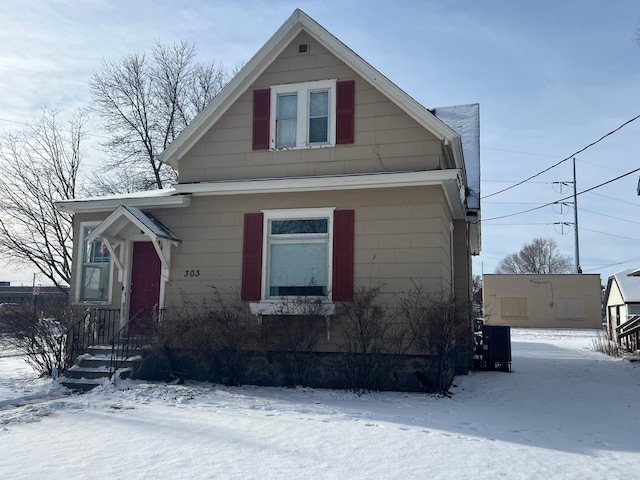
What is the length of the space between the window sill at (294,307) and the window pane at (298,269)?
0.41 meters

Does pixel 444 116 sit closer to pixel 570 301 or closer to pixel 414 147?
pixel 414 147

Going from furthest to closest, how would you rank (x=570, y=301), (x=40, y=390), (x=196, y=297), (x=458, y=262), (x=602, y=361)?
(x=570, y=301) → (x=602, y=361) → (x=458, y=262) → (x=196, y=297) → (x=40, y=390)

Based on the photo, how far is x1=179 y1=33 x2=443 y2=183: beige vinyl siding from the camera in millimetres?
10711

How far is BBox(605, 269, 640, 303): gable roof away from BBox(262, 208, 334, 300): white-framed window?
60.3 feet

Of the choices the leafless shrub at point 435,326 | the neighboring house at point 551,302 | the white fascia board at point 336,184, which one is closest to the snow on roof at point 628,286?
the neighboring house at point 551,302

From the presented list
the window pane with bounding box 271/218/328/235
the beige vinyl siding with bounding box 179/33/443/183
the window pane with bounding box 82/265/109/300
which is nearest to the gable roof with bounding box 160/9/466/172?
the beige vinyl siding with bounding box 179/33/443/183

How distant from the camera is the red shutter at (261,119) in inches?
455

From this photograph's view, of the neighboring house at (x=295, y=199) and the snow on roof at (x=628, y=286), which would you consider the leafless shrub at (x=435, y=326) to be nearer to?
the neighboring house at (x=295, y=199)

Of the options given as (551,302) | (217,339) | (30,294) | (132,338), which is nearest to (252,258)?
(217,339)

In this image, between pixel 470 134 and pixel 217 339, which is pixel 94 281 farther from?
pixel 470 134

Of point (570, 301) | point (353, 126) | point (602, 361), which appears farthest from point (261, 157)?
point (570, 301)

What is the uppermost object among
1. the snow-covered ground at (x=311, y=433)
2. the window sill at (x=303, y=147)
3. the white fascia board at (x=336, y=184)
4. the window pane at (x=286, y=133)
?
the window pane at (x=286, y=133)

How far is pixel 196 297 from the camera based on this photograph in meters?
11.5

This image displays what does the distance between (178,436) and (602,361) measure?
45.2 feet
